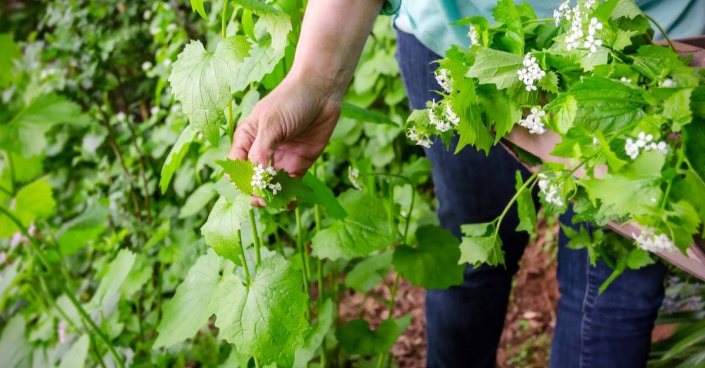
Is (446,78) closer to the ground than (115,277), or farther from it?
farther from it

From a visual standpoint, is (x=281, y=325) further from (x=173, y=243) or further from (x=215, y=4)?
(x=215, y=4)

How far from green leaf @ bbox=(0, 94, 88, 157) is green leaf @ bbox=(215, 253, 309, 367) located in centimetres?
117

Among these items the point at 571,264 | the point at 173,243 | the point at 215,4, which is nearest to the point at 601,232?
the point at 571,264

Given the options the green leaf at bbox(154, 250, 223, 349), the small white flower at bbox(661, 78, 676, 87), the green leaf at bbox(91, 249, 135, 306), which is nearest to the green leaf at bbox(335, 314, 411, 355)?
the green leaf at bbox(154, 250, 223, 349)

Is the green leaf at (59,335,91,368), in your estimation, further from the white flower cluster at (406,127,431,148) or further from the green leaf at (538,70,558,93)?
A: the green leaf at (538,70,558,93)

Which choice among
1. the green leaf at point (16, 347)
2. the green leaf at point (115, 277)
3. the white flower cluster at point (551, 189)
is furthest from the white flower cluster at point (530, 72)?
the green leaf at point (16, 347)

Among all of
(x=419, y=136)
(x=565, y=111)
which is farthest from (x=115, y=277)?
(x=565, y=111)

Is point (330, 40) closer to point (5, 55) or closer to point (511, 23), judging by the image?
point (511, 23)

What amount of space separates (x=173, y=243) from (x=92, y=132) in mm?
899

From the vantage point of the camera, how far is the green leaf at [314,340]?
117 cm

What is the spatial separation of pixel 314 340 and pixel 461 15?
0.68m

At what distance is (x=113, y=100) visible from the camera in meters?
2.80

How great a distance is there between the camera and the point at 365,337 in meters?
1.37

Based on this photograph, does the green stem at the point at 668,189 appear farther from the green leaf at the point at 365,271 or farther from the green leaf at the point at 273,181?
the green leaf at the point at 365,271
